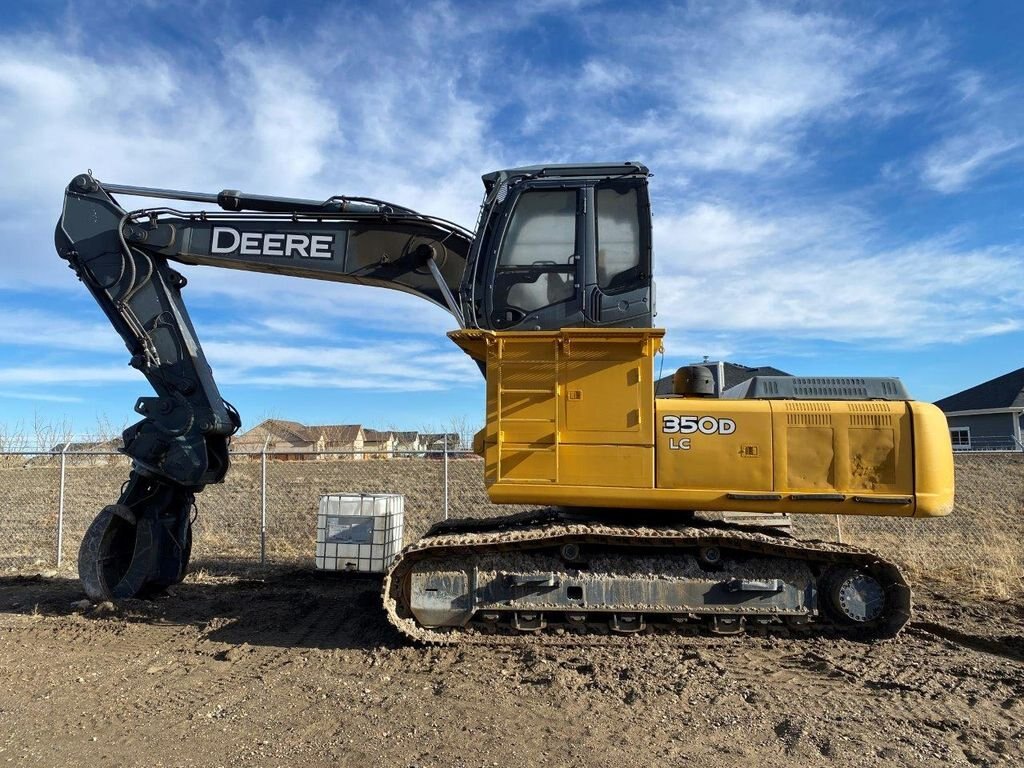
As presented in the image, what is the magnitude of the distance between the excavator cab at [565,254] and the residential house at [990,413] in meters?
28.3

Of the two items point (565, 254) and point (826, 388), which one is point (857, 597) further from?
point (565, 254)

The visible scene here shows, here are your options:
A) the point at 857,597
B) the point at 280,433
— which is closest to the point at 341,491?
the point at 857,597

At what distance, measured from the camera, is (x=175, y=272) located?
25.3 ft

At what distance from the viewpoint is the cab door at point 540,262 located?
598 centimetres

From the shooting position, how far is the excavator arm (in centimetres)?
713

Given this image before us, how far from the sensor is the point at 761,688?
191 inches

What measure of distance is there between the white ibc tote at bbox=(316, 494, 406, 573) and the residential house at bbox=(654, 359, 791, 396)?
3.93m

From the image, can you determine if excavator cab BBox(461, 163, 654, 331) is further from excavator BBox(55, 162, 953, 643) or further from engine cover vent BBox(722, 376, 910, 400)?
engine cover vent BBox(722, 376, 910, 400)

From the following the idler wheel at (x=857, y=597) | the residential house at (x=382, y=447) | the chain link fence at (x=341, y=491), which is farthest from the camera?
the chain link fence at (x=341, y=491)

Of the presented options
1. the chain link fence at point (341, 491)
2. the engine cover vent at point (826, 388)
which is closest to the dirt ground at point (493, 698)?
the engine cover vent at point (826, 388)

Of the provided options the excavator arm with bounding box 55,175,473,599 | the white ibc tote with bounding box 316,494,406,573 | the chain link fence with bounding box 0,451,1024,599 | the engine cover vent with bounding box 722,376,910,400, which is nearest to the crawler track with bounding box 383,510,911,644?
the engine cover vent with bounding box 722,376,910,400

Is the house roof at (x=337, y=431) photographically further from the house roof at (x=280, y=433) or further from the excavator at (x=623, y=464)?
the excavator at (x=623, y=464)

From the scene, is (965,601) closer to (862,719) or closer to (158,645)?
(862,719)

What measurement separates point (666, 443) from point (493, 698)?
7.54ft
